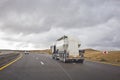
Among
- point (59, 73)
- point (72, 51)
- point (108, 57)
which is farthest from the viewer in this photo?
point (108, 57)

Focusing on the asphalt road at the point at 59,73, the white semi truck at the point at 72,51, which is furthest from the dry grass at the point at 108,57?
the asphalt road at the point at 59,73

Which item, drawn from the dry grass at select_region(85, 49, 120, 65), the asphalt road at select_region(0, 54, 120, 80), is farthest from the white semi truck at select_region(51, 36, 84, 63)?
the asphalt road at select_region(0, 54, 120, 80)

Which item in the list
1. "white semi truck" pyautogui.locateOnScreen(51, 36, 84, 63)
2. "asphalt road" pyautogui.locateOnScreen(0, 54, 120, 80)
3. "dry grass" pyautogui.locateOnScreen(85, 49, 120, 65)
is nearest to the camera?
"asphalt road" pyautogui.locateOnScreen(0, 54, 120, 80)

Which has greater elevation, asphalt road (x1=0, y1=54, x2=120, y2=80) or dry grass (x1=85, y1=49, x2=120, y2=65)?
dry grass (x1=85, y1=49, x2=120, y2=65)

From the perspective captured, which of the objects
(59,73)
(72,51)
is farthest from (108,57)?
(59,73)

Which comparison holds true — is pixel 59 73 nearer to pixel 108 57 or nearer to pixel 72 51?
pixel 72 51

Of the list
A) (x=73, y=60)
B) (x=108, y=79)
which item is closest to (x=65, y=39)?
(x=73, y=60)

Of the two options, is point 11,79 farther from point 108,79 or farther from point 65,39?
point 65,39

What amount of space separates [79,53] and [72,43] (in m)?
1.71

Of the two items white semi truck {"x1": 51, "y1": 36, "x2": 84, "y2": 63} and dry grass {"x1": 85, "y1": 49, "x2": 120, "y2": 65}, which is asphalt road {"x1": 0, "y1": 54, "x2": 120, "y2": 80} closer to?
white semi truck {"x1": 51, "y1": 36, "x2": 84, "y2": 63}

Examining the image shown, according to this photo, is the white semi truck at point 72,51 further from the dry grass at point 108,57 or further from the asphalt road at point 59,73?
the asphalt road at point 59,73

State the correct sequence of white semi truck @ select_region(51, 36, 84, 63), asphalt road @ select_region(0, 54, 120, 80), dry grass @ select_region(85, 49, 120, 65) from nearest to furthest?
asphalt road @ select_region(0, 54, 120, 80)
white semi truck @ select_region(51, 36, 84, 63)
dry grass @ select_region(85, 49, 120, 65)

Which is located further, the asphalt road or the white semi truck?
the white semi truck

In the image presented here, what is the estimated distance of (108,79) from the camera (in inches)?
421
